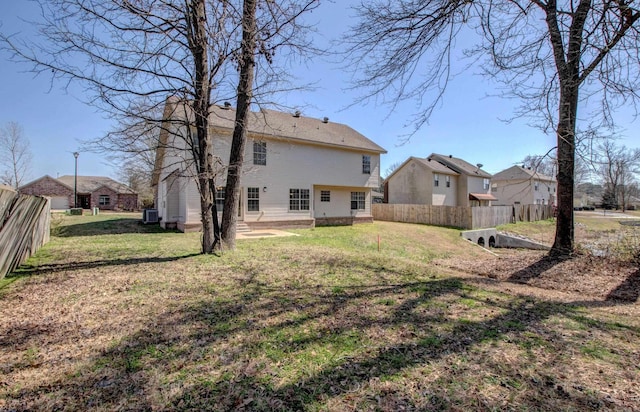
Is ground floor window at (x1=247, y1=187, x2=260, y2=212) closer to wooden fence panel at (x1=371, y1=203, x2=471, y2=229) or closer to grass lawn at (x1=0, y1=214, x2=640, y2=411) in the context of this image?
grass lawn at (x1=0, y1=214, x2=640, y2=411)

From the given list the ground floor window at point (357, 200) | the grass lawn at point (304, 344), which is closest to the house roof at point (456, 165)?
the ground floor window at point (357, 200)

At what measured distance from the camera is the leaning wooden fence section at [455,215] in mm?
21453

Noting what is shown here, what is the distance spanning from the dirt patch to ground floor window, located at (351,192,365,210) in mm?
11388

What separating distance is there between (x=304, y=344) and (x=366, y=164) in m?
17.5

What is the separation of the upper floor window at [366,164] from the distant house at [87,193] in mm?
34927

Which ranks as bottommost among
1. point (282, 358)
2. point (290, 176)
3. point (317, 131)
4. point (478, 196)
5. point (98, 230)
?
point (282, 358)

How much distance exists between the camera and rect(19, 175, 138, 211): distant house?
3891 cm

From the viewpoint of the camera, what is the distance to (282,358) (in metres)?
3.01

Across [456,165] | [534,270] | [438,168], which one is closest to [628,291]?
[534,270]

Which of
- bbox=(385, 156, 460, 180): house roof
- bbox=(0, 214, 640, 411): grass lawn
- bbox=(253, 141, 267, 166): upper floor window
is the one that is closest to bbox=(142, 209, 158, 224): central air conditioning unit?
bbox=(253, 141, 267, 166): upper floor window

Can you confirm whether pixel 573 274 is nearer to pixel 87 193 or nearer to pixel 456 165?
pixel 456 165

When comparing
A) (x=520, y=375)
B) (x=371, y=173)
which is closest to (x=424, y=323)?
(x=520, y=375)

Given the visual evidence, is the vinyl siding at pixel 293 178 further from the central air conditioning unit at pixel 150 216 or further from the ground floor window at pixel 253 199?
the central air conditioning unit at pixel 150 216

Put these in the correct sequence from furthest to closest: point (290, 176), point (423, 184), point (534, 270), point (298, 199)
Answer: point (423, 184)
point (298, 199)
point (290, 176)
point (534, 270)
